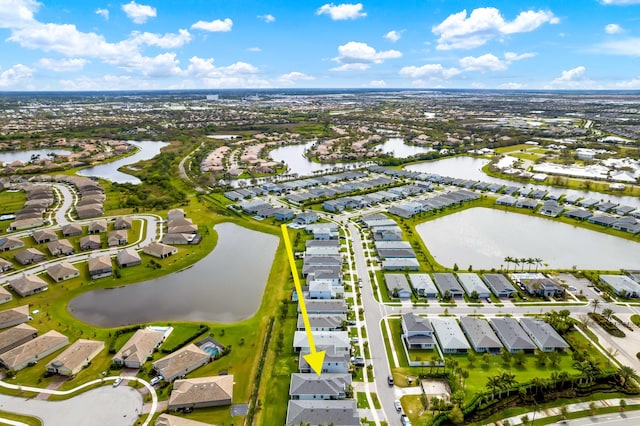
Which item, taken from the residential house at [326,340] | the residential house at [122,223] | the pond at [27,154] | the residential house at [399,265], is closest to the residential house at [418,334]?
the residential house at [326,340]

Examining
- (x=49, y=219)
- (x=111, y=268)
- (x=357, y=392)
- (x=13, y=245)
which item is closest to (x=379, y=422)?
(x=357, y=392)

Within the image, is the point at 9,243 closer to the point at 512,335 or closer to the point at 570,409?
the point at 512,335

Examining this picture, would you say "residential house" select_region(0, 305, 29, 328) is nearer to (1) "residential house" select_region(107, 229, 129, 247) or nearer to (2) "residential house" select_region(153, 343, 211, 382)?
(2) "residential house" select_region(153, 343, 211, 382)

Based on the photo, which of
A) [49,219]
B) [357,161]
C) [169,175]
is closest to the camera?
[49,219]

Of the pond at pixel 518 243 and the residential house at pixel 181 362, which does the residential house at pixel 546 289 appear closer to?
the pond at pixel 518 243

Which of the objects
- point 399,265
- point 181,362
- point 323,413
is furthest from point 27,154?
point 323,413

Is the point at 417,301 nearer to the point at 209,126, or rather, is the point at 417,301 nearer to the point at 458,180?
the point at 458,180

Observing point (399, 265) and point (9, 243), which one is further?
point (9, 243)
